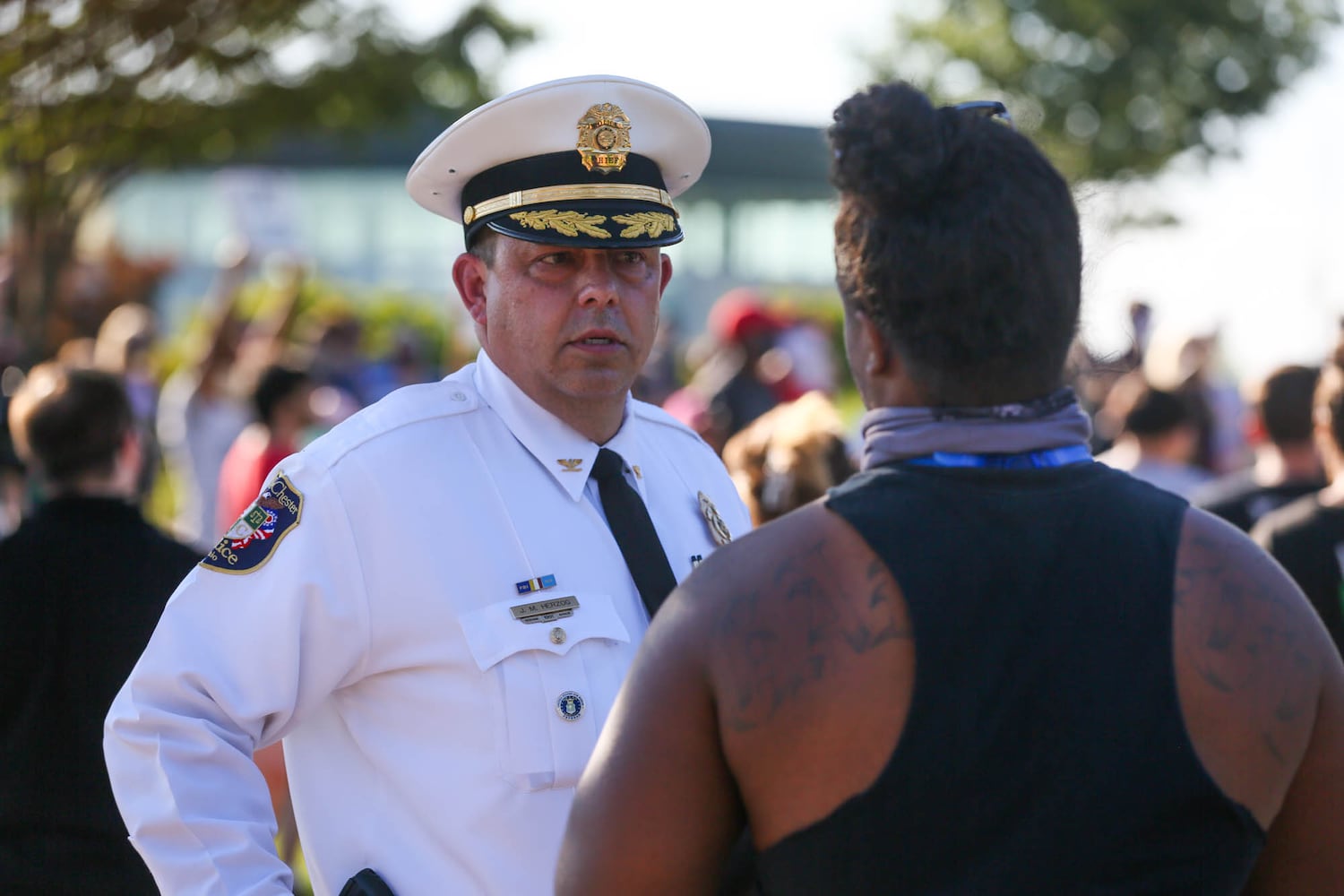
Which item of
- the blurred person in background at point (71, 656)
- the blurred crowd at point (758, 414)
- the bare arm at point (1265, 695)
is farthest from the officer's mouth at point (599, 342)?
Answer: the blurred person in background at point (71, 656)

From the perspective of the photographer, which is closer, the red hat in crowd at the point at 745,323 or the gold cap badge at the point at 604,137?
the gold cap badge at the point at 604,137

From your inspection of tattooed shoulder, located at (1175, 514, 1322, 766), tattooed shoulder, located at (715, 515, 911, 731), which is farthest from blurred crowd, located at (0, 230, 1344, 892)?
tattooed shoulder, located at (715, 515, 911, 731)

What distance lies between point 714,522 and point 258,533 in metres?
0.88

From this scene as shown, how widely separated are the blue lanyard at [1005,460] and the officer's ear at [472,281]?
1.28 meters

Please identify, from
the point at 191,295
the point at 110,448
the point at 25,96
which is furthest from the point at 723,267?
the point at 110,448

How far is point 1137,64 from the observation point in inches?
873

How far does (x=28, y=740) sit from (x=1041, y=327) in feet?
8.74

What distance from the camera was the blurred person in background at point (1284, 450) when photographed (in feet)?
18.3

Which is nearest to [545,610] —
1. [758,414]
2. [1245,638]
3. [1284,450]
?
[1245,638]

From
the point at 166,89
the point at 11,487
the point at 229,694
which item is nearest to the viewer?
the point at 229,694

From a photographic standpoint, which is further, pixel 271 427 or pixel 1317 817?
pixel 271 427

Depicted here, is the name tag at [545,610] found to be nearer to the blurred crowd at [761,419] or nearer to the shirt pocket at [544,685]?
the shirt pocket at [544,685]

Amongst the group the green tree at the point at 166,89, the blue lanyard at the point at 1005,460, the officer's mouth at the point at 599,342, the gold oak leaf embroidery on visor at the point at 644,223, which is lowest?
the blue lanyard at the point at 1005,460

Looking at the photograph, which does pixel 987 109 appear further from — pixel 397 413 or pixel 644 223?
pixel 397 413
